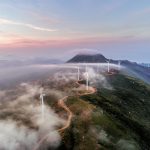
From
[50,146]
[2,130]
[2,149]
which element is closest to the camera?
[2,149]

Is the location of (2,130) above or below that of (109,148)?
above

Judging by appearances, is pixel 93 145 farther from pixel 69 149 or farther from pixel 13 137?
pixel 13 137

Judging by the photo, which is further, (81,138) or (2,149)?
(81,138)

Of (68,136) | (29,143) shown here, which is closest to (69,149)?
(68,136)

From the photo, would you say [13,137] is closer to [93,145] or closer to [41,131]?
[41,131]

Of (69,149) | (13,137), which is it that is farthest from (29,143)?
(69,149)

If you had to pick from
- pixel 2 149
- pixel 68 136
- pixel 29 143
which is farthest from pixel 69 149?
pixel 2 149

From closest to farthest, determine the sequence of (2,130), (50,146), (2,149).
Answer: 1. (2,149)
2. (50,146)
3. (2,130)

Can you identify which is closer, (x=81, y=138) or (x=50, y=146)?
(x=50, y=146)
